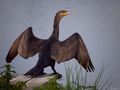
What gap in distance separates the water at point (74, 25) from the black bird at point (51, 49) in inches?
1.5

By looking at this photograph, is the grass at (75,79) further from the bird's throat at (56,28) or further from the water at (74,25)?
the bird's throat at (56,28)

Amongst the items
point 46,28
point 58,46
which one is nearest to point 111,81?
point 58,46

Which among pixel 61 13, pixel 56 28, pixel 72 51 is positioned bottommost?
pixel 72 51

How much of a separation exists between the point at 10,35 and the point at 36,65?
419 millimetres

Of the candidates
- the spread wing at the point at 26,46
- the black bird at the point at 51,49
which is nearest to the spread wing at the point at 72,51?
the black bird at the point at 51,49

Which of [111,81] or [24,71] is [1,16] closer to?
[24,71]

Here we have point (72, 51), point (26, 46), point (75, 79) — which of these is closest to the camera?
point (75, 79)

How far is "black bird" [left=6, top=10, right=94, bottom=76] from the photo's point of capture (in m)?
2.62

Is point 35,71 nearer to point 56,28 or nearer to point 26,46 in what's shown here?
point 26,46

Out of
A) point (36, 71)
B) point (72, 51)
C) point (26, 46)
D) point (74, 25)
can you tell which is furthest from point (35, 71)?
point (74, 25)

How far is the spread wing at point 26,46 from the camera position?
9.05ft

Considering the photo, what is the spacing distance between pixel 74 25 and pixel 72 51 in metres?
→ 0.24

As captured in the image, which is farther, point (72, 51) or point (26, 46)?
point (26, 46)

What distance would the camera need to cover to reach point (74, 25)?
268cm
